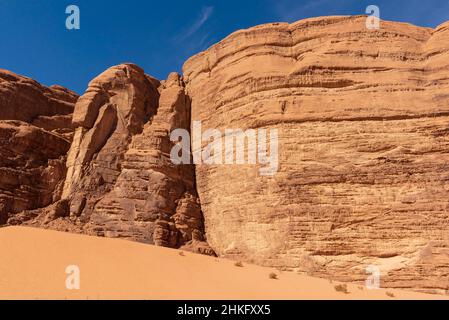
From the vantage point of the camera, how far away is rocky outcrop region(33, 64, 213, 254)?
1936cm

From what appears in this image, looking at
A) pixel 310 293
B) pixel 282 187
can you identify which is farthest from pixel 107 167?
pixel 310 293

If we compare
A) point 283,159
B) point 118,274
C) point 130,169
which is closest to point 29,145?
point 130,169

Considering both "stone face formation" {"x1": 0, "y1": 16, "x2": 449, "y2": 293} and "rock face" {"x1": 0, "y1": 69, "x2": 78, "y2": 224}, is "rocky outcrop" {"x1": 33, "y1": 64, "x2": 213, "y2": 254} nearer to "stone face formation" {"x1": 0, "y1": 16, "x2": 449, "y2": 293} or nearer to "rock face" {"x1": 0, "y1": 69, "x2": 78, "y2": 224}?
"stone face formation" {"x1": 0, "y1": 16, "x2": 449, "y2": 293}

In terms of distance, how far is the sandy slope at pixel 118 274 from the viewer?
7.87 m

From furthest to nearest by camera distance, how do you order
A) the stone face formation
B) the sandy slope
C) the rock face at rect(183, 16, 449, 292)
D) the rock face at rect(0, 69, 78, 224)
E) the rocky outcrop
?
1. the rock face at rect(0, 69, 78, 224)
2. the rocky outcrop
3. the stone face formation
4. the rock face at rect(183, 16, 449, 292)
5. the sandy slope

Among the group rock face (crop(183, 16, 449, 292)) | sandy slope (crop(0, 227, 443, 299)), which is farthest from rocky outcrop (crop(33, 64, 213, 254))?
sandy slope (crop(0, 227, 443, 299))

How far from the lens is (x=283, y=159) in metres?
18.9

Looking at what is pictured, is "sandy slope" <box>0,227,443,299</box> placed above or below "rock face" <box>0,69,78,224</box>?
below

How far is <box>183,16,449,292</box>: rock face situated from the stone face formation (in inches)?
2.2

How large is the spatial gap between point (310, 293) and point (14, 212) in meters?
16.6

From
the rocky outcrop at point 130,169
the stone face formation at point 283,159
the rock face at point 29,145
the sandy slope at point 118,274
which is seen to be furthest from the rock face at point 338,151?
the rock face at point 29,145

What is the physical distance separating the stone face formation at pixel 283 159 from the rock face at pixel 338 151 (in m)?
0.06

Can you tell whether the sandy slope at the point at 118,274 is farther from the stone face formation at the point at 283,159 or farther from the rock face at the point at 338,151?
the stone face formation at the point at 283,159

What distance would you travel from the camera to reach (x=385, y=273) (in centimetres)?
1558
